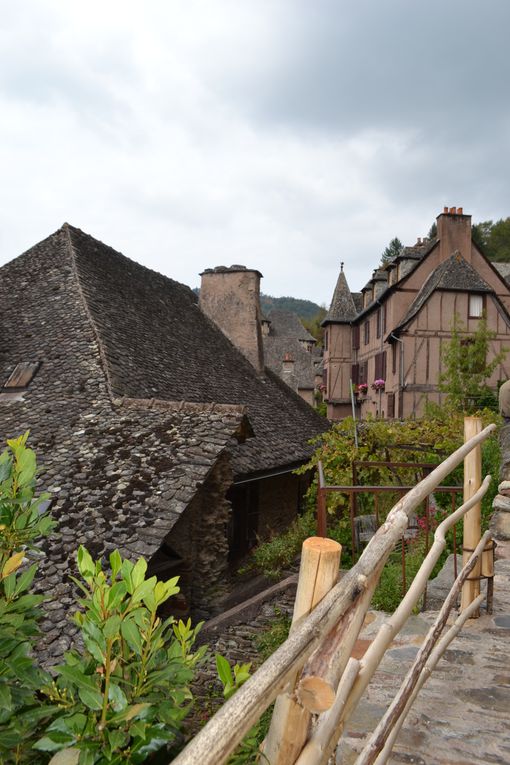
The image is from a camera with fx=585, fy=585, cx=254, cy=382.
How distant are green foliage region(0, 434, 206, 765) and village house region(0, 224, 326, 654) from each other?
272cm

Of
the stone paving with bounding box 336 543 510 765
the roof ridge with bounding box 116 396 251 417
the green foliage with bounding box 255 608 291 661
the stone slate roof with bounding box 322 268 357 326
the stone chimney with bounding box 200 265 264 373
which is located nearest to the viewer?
the stone paving with bounding box 336 543 510 765

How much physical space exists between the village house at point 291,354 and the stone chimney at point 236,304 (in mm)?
18214

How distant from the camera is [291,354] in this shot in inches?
1646

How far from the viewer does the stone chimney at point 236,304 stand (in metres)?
19.2

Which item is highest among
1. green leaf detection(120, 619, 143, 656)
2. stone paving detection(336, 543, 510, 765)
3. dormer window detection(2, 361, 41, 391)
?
dormer window detection(2, 361, 41, 391)

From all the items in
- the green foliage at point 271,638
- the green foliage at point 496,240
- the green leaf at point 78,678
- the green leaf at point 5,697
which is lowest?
the green foliage at point 271,638

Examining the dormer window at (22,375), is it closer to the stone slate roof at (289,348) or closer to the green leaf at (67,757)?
the green leaf at (67,757)

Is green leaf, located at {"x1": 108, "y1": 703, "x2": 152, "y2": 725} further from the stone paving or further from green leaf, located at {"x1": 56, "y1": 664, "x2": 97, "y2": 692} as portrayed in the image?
the stone paving

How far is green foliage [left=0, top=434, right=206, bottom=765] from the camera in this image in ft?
4.56

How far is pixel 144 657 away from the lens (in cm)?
153

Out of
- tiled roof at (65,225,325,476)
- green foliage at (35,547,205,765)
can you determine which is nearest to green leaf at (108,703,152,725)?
green foliage at (35,547,205,765)

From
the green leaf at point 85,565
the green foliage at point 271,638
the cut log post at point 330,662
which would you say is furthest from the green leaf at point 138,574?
the green foliage at point 271,638

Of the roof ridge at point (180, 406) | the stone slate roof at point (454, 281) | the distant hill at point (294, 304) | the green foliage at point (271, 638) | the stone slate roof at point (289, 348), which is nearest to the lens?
the green foliage at point (271, 638)

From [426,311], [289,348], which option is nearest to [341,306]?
[426,311]
